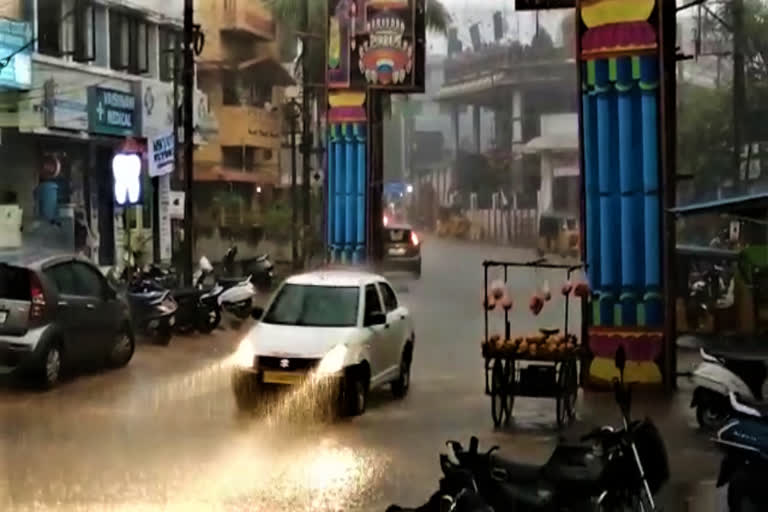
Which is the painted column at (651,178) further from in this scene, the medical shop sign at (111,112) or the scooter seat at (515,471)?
the medical shop sign at (111,112)

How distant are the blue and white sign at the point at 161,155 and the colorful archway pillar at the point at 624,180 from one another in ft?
5.15

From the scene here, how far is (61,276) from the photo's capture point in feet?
14.4

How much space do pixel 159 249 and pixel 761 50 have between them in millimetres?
2351

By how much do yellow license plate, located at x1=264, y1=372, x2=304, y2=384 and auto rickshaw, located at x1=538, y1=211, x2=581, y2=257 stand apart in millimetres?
978

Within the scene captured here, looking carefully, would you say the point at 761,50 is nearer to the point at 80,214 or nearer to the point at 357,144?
the point at 357,144

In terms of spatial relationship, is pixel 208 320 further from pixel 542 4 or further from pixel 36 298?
pixel 542 4

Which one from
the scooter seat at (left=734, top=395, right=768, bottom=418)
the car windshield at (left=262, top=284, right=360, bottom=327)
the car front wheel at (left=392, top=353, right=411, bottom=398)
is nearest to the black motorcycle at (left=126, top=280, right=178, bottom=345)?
the car windshield at (left=262, top=284, right=360, bottom=327)

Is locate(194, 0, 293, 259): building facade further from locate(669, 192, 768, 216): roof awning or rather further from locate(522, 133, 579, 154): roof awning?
locate(669, 192, 768, 216): roof awning

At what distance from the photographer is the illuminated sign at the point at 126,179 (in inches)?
175

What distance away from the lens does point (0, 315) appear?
428 centimetres

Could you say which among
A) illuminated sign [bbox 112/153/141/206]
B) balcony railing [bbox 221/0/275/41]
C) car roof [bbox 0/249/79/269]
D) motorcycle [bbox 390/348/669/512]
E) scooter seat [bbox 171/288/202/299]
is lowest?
motorcycle [bbox 390/348/669/512]

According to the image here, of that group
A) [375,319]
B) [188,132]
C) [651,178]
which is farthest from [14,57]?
[651,178]

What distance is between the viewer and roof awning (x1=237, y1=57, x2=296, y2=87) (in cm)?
470

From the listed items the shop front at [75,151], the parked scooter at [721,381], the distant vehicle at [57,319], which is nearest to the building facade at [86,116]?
the shop front at [75,151]
